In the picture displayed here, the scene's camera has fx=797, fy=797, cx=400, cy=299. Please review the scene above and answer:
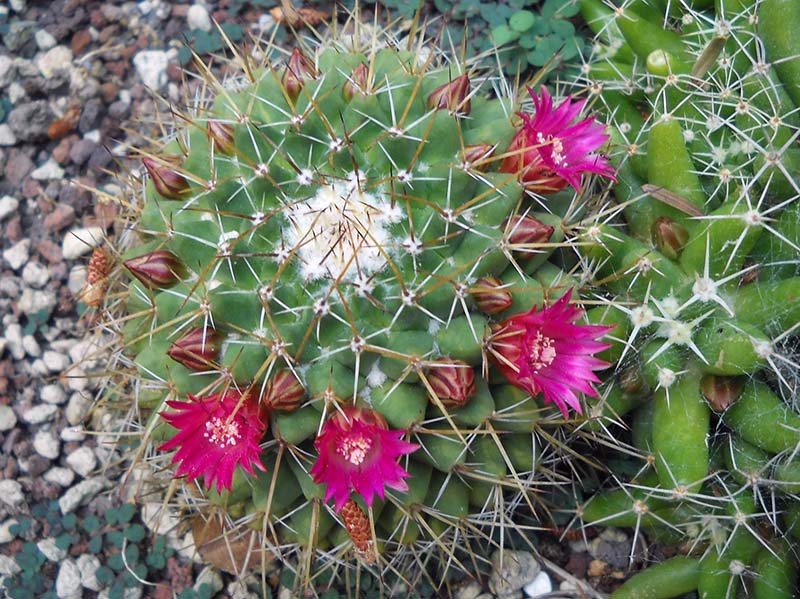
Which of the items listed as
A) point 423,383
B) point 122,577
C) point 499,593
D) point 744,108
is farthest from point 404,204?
point 122,577

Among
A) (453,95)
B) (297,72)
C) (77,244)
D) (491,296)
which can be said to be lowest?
(77,244)

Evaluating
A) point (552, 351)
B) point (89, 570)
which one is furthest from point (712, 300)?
point (89, 570)

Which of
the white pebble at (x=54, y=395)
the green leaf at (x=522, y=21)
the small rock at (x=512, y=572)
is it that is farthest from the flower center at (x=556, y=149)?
the white pebble at (x=54, y=395)

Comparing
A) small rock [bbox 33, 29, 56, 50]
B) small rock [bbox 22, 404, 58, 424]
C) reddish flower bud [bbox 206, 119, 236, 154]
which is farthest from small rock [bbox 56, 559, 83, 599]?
small rock [bbox 33, 29, 56, 50]

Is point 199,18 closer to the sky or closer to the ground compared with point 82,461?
closer to the sky

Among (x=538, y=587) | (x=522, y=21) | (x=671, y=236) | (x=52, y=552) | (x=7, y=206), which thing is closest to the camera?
(x=671, y=236)

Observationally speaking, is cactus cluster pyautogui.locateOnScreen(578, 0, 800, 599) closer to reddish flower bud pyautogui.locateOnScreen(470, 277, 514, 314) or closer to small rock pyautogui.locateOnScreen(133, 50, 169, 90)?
reddish flower bud pyautogui.locateOnScreen(470, 277, 514, 314)

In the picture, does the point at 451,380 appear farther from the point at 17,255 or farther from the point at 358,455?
the point at 17,255
